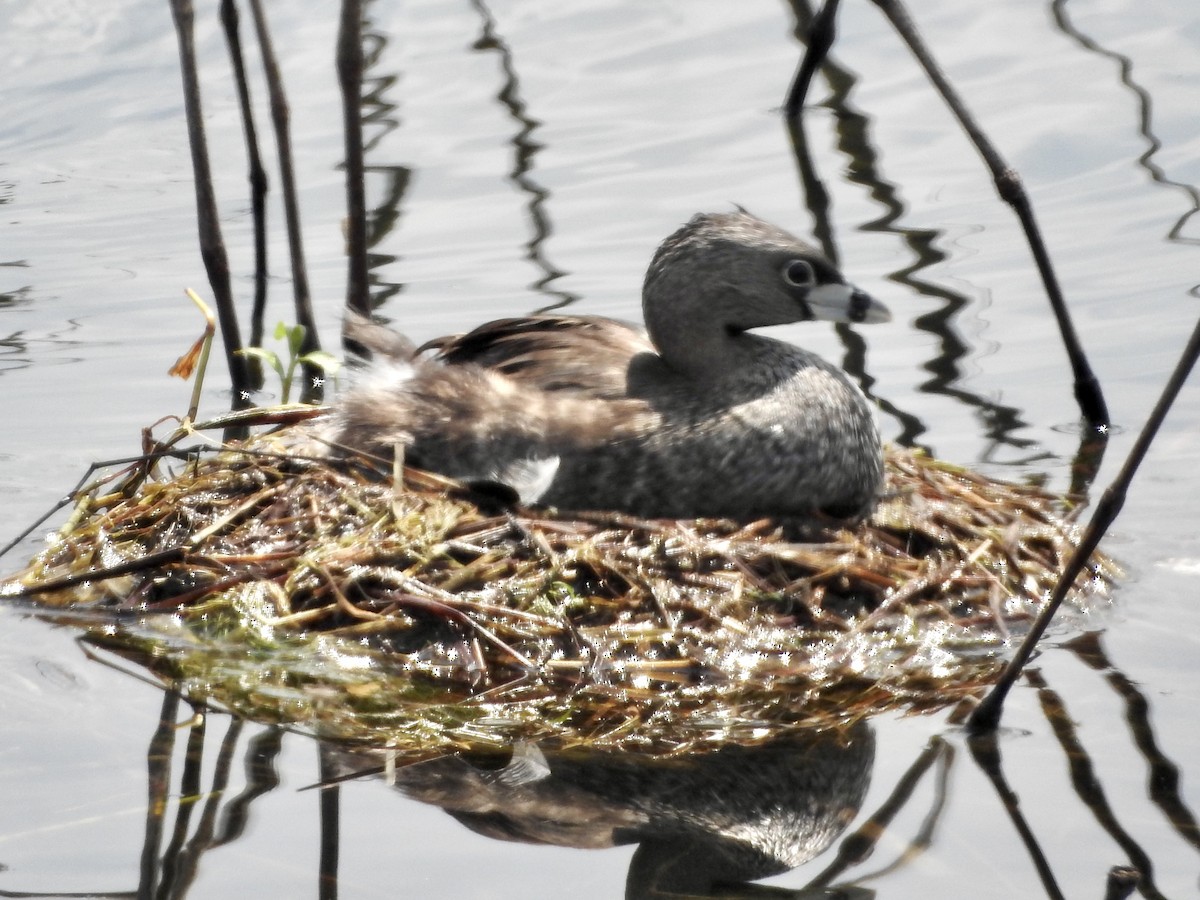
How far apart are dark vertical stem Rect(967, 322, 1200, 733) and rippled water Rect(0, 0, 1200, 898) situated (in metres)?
0.09

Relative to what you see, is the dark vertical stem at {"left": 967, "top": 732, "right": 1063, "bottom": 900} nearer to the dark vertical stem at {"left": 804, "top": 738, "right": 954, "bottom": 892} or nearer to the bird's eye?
the dark vertical stem at {"left": 804, "top": 738, "right": 954, "bottom": 892}

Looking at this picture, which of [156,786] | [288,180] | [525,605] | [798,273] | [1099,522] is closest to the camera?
[1099,522]

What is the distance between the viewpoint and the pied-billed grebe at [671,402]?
4848 millimetres

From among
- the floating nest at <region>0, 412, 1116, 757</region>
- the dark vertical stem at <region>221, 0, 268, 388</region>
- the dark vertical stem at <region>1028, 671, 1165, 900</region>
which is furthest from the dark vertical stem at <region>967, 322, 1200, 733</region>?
the dark vertical stem at <region>221, 0, 268, 388</region>

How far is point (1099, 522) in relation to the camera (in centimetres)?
344

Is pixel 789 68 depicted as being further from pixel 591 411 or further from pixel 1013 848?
pixel 1013 848

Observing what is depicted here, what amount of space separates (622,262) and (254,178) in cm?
161

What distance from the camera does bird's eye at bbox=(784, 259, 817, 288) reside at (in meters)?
5.12

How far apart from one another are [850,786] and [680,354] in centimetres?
175

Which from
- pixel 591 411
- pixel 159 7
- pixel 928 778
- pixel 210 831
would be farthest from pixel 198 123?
pixel 159 7

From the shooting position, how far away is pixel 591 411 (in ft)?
16.1

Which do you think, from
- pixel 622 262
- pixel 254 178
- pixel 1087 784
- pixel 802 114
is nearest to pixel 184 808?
pixel 1087 784

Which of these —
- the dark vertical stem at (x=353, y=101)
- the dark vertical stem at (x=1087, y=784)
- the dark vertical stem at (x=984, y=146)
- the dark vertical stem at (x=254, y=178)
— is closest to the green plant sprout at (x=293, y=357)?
the dark vertical stem at (x=353, y=101)

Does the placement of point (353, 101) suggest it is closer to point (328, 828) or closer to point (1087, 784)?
point (328, 828)
